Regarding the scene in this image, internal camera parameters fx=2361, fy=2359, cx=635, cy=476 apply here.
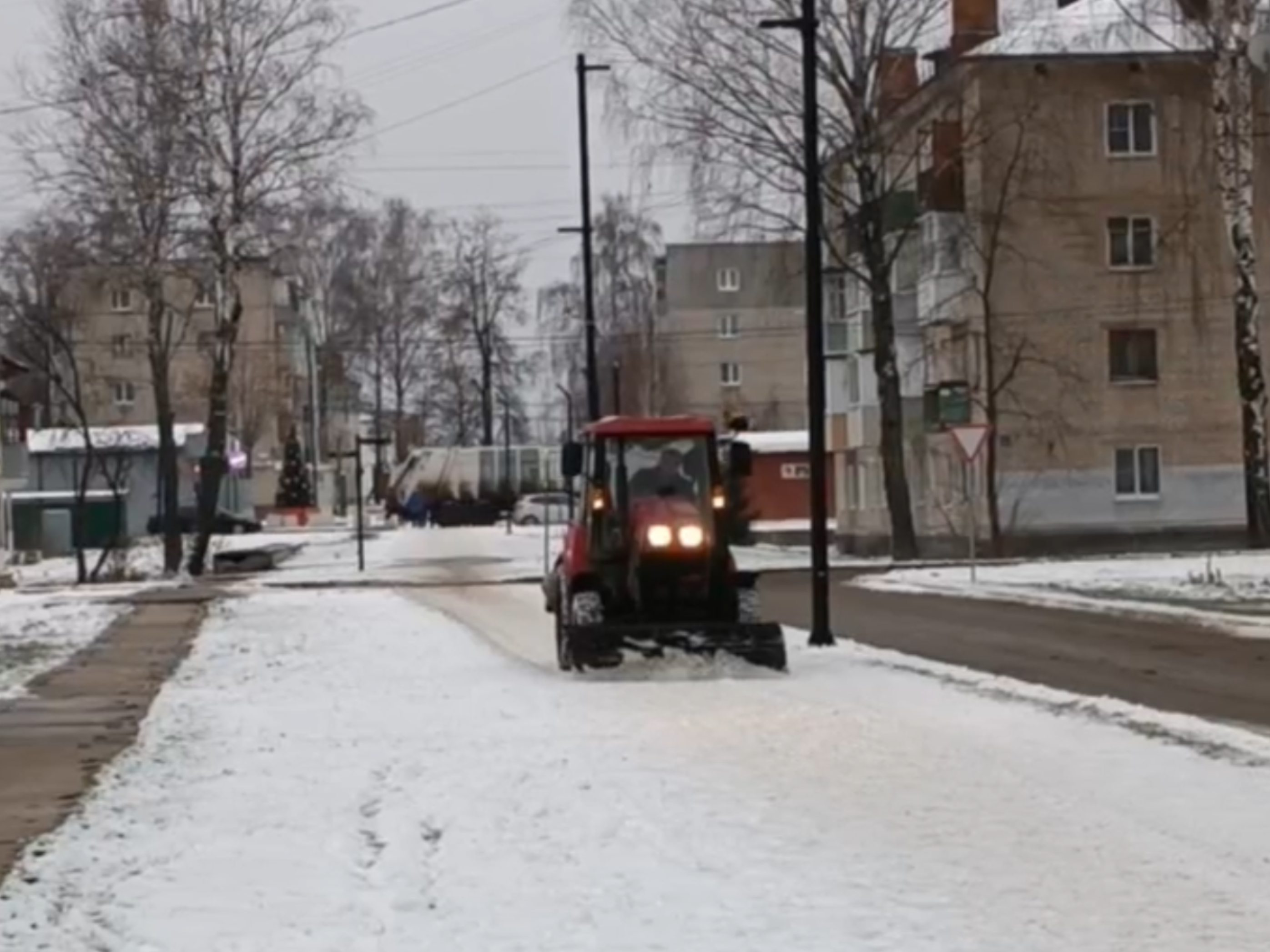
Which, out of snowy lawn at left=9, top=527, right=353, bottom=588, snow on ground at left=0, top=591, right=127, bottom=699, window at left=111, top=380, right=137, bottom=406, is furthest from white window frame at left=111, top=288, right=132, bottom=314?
window at left=111, top=380, right=137, bottom=406

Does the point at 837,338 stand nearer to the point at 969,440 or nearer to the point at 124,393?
the point at 969,440

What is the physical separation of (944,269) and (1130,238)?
14.8 ft

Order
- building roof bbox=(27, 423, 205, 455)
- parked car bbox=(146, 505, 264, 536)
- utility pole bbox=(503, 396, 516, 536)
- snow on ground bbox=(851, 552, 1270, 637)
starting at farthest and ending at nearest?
utility pole bbox=(503, 396, 516, 536), building roof bbox=(27, 423, 205, 455), parked car bbox=(146, 505, 264, 536), snow on ground bbox=(851, 552, 1270, 637)

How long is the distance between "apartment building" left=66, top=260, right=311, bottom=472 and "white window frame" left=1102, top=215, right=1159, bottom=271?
1788 inches

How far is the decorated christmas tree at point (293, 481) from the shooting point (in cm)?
10300

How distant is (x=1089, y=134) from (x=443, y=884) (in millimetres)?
47804

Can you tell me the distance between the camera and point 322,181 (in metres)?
51.8

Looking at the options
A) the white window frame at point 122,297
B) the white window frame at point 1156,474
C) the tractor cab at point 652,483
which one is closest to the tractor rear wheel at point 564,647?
the tractor cab at point 652,483

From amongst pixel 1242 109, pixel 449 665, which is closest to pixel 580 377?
pixel 1242 109

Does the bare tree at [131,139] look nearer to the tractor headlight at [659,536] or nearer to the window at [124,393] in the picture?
the tractor headlight at [659,536]

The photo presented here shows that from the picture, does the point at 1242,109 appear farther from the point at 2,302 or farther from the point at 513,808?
the point at 2,302

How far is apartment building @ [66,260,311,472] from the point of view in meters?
105

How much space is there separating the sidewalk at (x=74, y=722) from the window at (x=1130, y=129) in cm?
2989

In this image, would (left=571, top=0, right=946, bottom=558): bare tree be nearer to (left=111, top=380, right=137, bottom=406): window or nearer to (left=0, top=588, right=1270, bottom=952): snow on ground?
(left=0, top=588, right=1270, bottom=952): snow on ground
